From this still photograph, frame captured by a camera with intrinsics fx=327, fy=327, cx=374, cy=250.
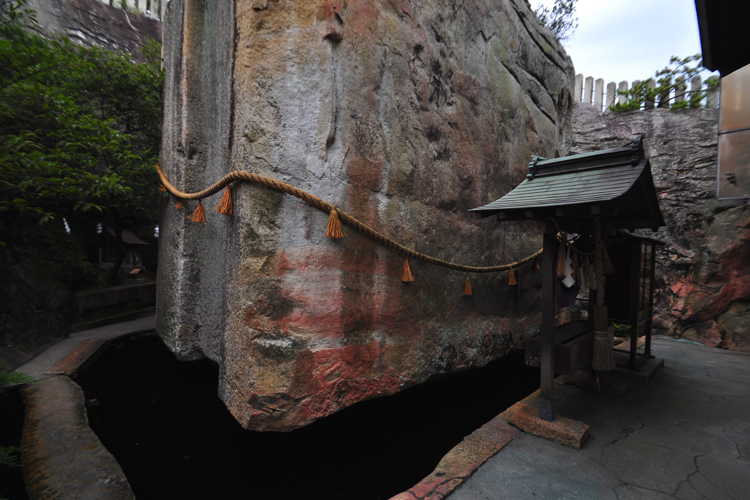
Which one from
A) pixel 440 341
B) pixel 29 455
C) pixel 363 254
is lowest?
pixel 29 455

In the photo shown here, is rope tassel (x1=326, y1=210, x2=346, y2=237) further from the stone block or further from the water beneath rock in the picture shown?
the stone block

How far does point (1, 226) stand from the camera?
4.78m

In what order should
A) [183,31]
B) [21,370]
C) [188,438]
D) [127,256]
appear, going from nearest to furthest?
[188,438] < [183,31] < [21,370] < [127,256]

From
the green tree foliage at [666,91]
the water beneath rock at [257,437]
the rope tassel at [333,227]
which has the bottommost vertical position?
the water beneath rock at [257,437]

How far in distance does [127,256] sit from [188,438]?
8.69 metres

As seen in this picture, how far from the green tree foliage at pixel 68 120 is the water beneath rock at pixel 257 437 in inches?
95.2

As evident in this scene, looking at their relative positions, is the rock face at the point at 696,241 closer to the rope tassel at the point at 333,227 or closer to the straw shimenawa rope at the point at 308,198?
the straw shimenawa rope at the point at 308,198

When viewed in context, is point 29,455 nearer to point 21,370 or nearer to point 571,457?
point 21,370

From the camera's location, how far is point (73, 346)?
4.86m

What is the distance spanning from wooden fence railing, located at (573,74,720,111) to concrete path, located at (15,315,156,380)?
1205 cm

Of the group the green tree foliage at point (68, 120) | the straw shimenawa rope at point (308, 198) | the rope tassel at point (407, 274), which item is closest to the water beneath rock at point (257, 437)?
the rope tassel at point (407, 274)

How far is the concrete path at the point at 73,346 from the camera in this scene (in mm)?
4078

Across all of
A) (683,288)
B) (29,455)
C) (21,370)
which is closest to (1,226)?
(21,370)

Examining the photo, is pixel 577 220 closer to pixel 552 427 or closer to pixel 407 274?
pixel 407 274
